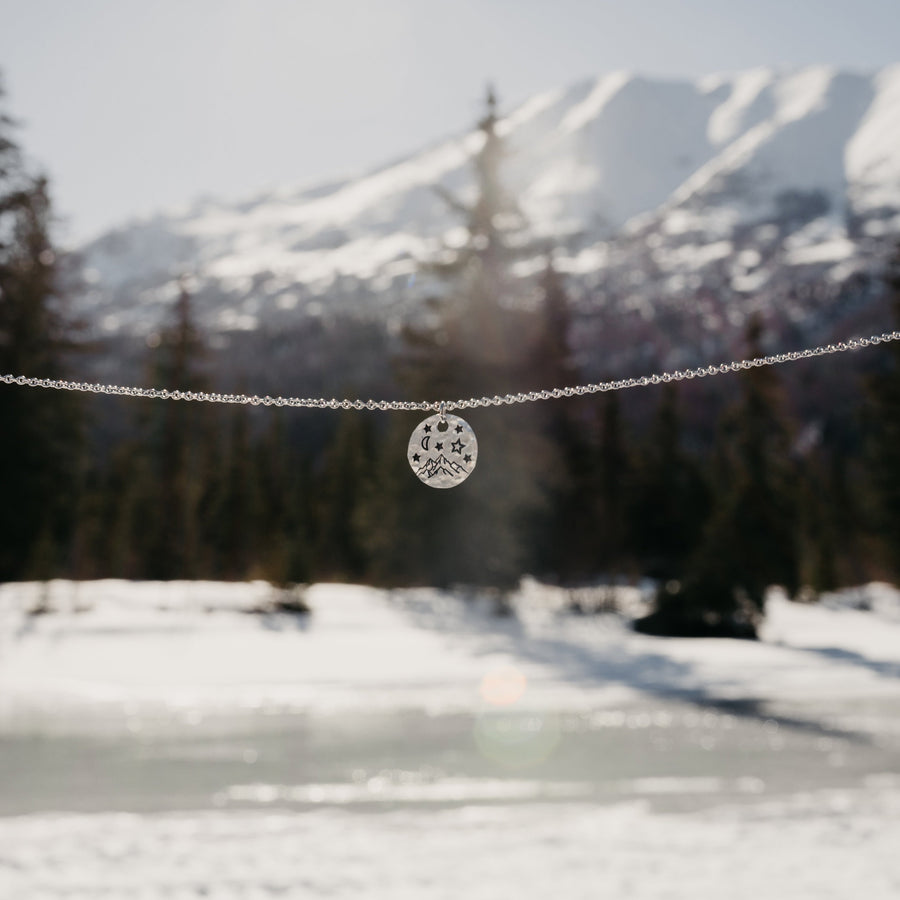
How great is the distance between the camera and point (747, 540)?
1347 inches

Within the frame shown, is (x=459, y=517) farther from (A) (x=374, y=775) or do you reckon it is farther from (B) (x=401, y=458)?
(A) (x=374, y=775)

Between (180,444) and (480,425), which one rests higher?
(480,425)

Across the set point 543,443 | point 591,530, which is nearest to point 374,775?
point 543,443

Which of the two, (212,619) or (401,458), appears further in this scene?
(401,458)

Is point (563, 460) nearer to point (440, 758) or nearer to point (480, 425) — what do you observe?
point (480, 425)

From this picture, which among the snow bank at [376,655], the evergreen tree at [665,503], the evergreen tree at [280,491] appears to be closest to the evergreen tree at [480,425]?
the snow bank at [376,655]

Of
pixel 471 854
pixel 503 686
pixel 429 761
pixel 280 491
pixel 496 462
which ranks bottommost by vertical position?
pixel 471 854

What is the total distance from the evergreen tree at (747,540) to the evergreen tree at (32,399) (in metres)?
20.9

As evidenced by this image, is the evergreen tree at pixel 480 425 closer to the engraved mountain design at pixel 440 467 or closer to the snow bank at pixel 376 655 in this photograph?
the snow bank at pixel 376 655

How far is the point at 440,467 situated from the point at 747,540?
102ft

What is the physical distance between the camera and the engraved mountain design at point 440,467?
5.30 metres

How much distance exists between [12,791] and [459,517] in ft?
72.1

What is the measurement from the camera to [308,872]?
10.8m

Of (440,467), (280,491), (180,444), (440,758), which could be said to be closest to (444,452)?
(440,467)
